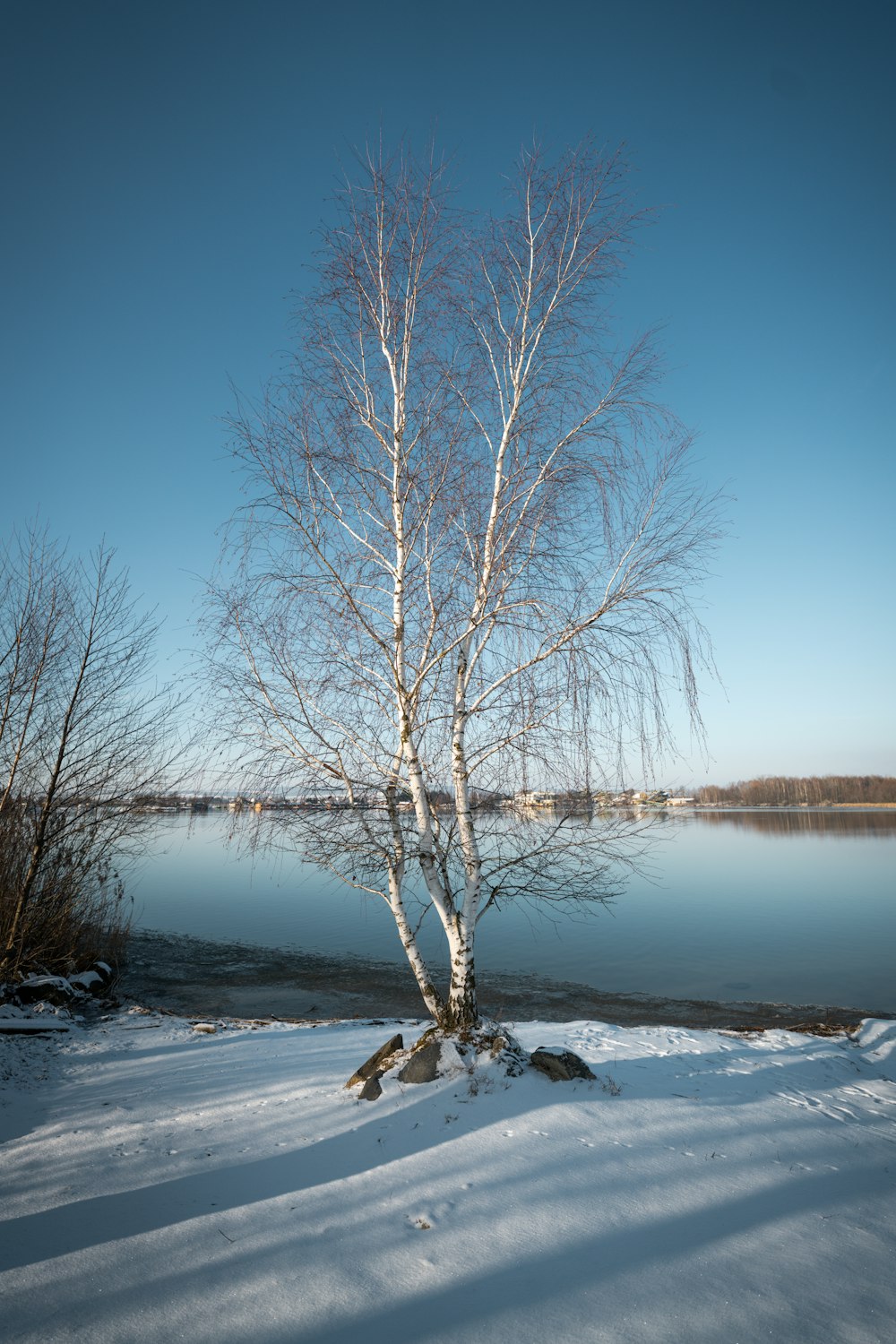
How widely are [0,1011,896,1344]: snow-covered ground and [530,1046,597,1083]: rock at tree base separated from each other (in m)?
0.10

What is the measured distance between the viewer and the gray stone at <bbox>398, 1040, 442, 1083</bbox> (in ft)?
17.4

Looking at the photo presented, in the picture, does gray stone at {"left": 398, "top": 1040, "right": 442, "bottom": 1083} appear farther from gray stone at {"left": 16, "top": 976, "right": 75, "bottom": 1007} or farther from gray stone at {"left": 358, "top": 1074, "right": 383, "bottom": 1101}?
gray stone at {"left": 16, "top": 976, "right": 75, "bottom": 1007}

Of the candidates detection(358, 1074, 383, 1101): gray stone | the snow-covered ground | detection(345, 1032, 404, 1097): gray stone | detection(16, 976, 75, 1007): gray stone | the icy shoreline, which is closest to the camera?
the snow-covered ground

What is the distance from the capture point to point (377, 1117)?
4.86 m

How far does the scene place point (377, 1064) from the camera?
18.6ft

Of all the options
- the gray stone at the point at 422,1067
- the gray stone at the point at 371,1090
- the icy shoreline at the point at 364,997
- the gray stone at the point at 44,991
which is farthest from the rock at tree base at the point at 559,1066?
the gray stone at the point at 44,991

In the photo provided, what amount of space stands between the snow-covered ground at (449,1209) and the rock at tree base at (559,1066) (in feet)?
0.33

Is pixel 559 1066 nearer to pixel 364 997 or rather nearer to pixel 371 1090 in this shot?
pixel 371 1090

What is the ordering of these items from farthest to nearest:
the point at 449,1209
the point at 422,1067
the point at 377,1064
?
the point at 377,1064 < the point at 422,1067 < the point at 449,1209

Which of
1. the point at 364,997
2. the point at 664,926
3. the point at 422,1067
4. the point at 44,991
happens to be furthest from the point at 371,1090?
the point at 664,926

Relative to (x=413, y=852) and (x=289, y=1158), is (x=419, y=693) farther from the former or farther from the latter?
(x=289, y=1158)

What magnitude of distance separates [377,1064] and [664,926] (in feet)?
57.8

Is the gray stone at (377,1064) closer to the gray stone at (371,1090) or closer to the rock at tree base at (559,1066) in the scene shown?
the gray stone at (371,1090)

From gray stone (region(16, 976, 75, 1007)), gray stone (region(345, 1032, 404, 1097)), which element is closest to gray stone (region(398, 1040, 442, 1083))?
gray stone (region(345, 1032, 404, 1097))
